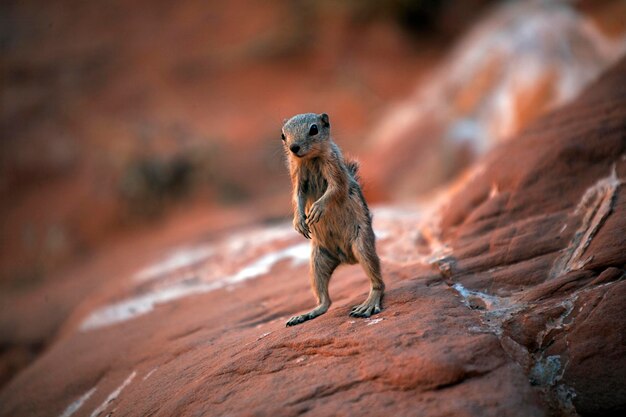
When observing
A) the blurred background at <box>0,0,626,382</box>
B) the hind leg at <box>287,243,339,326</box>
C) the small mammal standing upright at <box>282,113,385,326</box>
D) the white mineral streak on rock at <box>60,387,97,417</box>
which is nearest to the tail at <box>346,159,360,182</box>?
the small mammal standing upright at <box>282,113,385,326</box>

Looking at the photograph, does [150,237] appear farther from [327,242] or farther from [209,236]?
[327,242]

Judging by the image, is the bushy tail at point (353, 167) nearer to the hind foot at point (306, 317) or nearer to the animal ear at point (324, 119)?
Answer: the animal ear at point (324, 119)

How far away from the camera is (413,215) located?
8438mm

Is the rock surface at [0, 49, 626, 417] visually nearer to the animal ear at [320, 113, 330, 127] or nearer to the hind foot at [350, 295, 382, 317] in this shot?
the hind foot at [350, 295, 382, 317]

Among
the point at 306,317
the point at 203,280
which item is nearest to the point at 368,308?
the point at 306,317

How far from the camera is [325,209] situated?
5.07 meters

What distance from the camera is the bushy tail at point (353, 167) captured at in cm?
559

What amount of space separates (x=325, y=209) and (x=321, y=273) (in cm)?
60

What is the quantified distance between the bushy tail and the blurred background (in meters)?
5.93

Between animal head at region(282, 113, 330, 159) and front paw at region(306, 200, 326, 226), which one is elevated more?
animal head at region(282, 113, 330, 159)

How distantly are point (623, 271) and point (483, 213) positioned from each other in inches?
68.1

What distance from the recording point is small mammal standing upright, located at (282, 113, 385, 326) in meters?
5.05

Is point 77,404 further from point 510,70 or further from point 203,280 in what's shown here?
point 510,70

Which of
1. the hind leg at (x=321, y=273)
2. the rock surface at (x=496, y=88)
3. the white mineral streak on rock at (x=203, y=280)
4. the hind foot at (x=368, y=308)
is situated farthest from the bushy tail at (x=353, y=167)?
the rock surface at (x=496, y=88)
